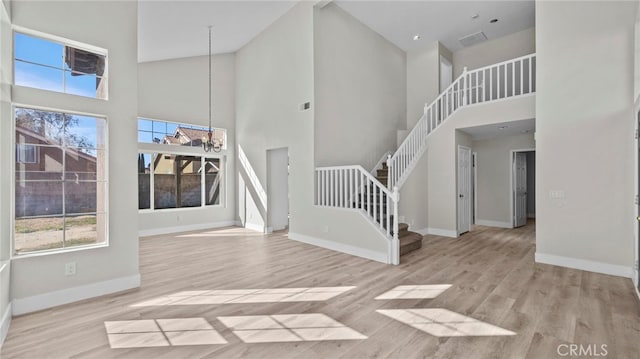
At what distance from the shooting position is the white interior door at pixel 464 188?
670cm

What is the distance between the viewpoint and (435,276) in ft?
12.9

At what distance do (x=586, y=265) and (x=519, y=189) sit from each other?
4225 millimetres

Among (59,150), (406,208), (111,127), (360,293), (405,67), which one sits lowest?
(360,293)

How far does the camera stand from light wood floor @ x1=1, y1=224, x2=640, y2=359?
225 cm

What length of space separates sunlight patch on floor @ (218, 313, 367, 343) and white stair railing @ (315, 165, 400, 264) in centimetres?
221

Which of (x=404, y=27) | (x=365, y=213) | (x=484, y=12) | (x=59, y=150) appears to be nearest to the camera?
(x=59, y=150)

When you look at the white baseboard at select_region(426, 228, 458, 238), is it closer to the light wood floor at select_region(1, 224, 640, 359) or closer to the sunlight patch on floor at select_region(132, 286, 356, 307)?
the light wood floor at select_region(1, 224, 640, 359)

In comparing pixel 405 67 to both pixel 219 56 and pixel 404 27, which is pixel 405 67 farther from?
pixel 219 56

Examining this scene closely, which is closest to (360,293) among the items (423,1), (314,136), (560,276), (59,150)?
(560,276)

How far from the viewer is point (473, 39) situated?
7.57 meters

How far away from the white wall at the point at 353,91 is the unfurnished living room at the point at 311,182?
0.06 meters

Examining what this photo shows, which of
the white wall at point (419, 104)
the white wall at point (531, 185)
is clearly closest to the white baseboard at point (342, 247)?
the white wall at point (419, 104)

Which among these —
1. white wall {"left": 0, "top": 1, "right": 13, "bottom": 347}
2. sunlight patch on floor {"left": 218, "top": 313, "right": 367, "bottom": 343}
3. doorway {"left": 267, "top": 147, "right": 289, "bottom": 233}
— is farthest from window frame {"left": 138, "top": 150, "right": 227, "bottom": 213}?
sunlight patch on floor {"left": 218, "top": 313, "right": 367, "bottom": 343}

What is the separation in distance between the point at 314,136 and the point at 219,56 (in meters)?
4.35
